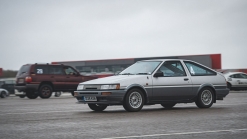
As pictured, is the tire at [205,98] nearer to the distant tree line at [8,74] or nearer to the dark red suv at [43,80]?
the dark red suv at [43,80]

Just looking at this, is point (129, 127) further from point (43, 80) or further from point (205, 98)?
point (43, 80)

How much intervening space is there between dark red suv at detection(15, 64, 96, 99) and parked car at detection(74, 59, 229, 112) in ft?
42.9

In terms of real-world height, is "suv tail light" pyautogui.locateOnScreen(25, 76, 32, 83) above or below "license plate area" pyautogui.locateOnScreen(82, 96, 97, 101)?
above

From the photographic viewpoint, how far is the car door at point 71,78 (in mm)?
28484

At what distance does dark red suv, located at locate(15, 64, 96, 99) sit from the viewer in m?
26.9

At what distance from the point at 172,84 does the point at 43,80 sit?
14.4 metres

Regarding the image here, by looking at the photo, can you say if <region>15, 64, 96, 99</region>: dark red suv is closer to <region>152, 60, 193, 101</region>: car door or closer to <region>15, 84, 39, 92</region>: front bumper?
<region>15, 84, 39, 92</region>: front bumper

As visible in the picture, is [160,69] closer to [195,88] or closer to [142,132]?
[195,88]

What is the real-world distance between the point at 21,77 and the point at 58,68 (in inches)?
89.5

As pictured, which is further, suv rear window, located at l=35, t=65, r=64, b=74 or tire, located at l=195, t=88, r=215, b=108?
suv rear window, located at l=35, t=65, r=64, b=74

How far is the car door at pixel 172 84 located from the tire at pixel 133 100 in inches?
19.5

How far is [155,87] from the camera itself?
1379cm

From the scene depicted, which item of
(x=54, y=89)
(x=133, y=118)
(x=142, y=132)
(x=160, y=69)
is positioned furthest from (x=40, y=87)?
(x=142, y=132)

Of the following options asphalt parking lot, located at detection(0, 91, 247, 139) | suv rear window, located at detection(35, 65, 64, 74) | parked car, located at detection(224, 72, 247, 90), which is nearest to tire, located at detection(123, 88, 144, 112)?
asphalt parking lot, located at detection(0, 91, 247, 139)
